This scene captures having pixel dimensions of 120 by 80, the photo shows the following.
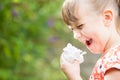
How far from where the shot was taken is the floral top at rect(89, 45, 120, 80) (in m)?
2.10

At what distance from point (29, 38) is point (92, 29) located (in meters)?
3.06

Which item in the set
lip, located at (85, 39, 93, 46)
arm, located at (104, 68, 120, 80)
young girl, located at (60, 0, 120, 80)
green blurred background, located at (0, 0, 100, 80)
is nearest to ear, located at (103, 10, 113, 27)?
young girl, located at (60, 0, 120, 80)

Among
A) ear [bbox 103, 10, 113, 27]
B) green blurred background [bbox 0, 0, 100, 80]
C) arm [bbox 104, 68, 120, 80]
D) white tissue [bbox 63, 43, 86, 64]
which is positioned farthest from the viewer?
green blurred background [bbox 0, 0, 100, 80]

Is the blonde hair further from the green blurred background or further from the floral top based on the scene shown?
the green blurred background

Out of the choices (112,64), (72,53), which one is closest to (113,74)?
(112,64)

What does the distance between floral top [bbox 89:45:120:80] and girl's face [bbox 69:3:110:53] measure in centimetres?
8

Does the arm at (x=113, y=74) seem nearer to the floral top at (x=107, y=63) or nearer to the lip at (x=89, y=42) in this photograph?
the floral top at (x=107, y=63)

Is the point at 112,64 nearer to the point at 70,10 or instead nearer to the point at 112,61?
the point at 112,61

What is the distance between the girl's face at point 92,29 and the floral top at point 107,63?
0.08 meters

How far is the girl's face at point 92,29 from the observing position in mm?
2209

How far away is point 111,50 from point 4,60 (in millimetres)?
2945

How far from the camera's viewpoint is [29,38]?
525cm

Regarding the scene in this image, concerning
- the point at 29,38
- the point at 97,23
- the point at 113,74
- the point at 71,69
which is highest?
the point at 29,38

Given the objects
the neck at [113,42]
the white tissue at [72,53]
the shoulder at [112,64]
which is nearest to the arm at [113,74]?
the shoulder at [112,64]
